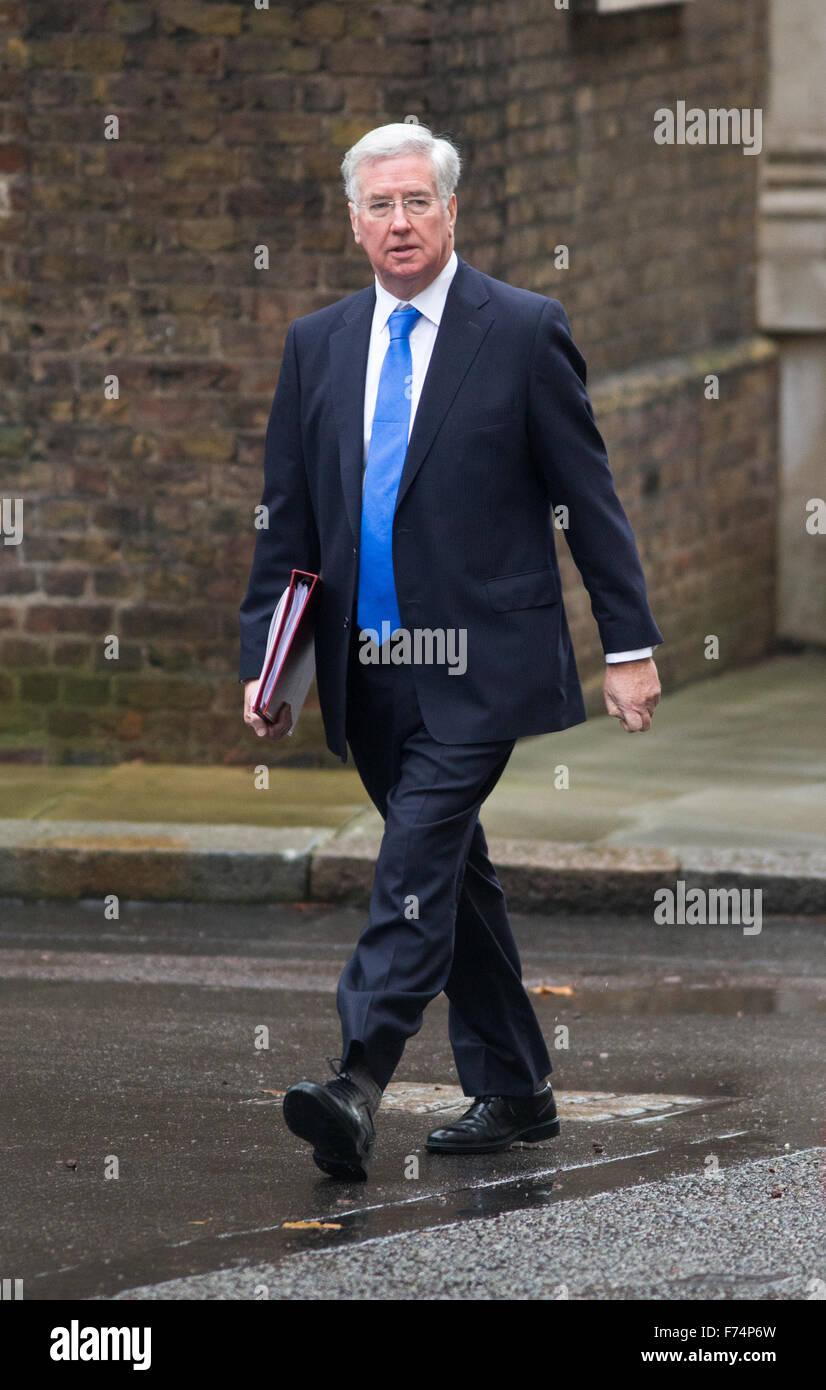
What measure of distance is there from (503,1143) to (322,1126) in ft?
1.86

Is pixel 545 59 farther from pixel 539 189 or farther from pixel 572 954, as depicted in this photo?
pixel 572 954

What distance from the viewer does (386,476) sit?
15.3ft

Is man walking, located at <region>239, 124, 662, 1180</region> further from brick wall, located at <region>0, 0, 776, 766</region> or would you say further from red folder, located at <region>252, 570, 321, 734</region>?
brick wall, located at <region>0, 0, 776, 766</region>

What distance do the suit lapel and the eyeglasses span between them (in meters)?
0.19

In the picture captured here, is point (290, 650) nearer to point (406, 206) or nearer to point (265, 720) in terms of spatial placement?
point (265, 720)

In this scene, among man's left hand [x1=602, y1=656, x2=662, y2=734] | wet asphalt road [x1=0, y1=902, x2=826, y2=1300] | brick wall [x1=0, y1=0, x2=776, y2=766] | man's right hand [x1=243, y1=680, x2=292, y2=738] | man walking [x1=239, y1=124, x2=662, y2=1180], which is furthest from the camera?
brick wall [x1=0, y1=0, x2=776, y2=766]

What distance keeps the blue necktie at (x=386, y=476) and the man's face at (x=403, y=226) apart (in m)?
0.10

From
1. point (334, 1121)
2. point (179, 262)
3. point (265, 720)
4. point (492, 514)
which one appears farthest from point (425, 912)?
Answer: point (179, 262)

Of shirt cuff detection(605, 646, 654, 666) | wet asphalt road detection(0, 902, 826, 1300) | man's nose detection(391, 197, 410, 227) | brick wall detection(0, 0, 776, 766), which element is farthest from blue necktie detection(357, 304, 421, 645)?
brick wall detection(0, 0, 776, 766)

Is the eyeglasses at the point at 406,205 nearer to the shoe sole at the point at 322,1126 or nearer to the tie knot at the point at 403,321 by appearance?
the tie knot at the point at 403,321

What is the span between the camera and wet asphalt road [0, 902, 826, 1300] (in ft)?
13.4

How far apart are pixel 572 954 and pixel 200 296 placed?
3367 mm

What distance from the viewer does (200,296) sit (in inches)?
359
